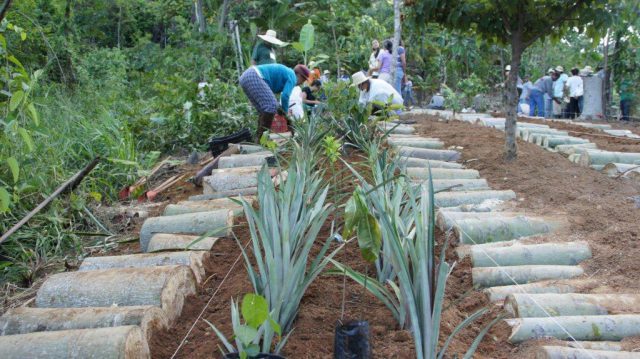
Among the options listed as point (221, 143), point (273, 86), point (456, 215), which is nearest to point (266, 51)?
point (273, 86)

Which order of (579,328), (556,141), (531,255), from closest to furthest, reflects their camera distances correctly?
(579,328), (531,255), (556,141)

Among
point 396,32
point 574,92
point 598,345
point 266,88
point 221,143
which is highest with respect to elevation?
point 396,32

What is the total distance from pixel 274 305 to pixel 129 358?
546 mm

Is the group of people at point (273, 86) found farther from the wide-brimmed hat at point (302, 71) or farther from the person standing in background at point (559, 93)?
the person standing in background at point (559, 93)

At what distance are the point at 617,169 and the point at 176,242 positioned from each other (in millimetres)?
3783

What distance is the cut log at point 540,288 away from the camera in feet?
9.24

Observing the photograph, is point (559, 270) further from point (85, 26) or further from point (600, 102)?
point (85, 26)

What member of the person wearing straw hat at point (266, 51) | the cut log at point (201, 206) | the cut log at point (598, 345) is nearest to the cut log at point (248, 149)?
the person wearing straw hat at point (266, 51)

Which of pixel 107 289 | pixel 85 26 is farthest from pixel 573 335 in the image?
pixel 85 26

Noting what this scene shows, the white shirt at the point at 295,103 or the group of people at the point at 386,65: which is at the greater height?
the group of people at the point at 386,65

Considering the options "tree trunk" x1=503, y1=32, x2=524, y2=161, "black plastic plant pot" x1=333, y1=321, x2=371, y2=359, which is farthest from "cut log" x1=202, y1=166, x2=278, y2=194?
"black plastic plant pot" x1=333, y1=321, x2=371, y2=359

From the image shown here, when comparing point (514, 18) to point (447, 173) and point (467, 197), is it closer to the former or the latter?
point (447, 173)

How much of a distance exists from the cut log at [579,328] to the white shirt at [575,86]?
9874 mm

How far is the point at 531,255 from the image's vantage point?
320cm
